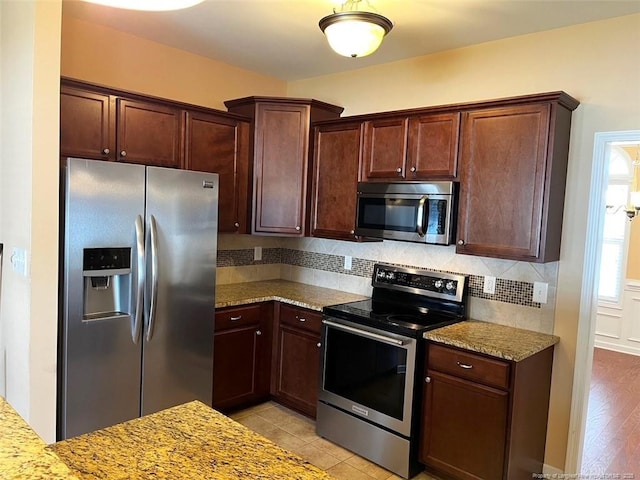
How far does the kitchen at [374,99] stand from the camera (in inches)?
88.6

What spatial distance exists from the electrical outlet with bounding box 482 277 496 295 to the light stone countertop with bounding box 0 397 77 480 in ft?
8.63

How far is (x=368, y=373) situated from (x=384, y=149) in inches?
57.2

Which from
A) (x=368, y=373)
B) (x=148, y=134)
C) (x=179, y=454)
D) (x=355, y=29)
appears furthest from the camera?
(x=148, y=134)

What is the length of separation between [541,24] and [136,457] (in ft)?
9.54

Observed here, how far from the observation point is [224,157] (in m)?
3.50

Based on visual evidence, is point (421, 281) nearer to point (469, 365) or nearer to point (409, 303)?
point (409, 303)

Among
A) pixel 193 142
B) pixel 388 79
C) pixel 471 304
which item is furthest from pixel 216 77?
pixel 471 304

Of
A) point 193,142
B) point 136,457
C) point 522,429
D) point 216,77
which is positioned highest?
point 216,77

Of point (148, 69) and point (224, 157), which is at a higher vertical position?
point (148, 69)

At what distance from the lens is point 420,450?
9.00 ft

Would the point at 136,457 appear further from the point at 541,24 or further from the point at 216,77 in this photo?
the point at 216,77

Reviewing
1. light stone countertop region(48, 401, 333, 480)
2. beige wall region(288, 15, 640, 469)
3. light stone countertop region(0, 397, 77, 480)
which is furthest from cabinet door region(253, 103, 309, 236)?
light stone countertop region(0, 397, 77, 480)

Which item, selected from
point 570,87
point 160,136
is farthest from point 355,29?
point 160,136

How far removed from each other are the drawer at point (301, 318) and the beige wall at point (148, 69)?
169cm
